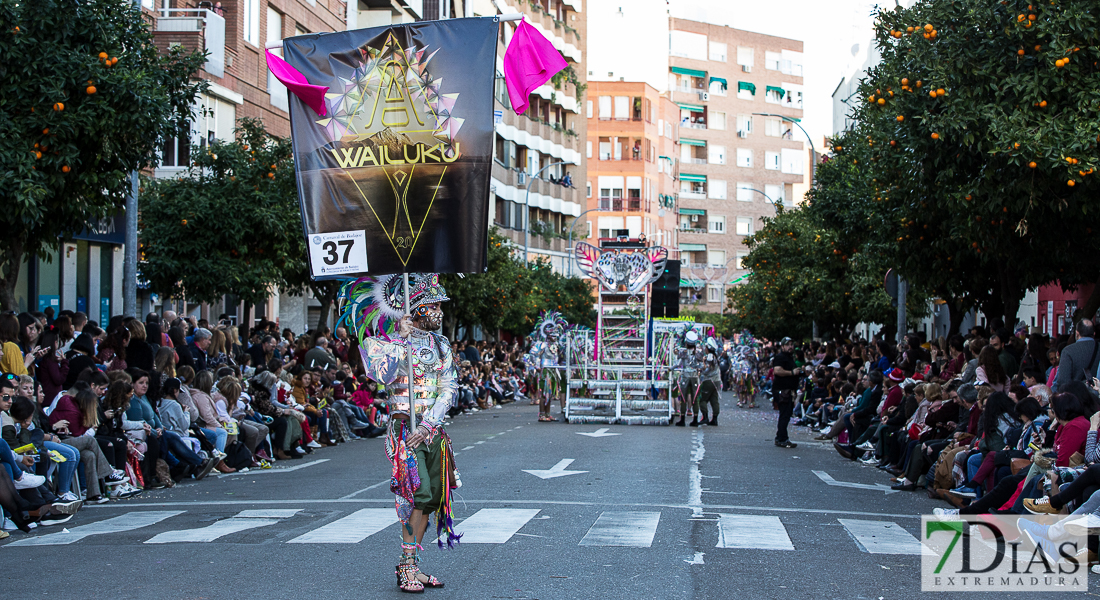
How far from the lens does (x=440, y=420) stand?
902 cm

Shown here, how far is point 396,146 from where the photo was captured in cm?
978

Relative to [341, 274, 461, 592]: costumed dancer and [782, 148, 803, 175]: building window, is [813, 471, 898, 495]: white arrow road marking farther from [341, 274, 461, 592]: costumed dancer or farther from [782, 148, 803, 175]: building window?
[782, 148, 803, 175]: building window

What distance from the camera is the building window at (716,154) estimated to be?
336 feet

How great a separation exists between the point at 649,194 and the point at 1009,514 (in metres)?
78.2

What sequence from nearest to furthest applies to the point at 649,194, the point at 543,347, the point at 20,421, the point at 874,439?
the point at 20,421 → the point at 874,439 → the point at 543,347 → the point at 649,194

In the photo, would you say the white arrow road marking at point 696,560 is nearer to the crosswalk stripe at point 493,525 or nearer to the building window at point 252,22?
the crosswalk stripe at point 493,525

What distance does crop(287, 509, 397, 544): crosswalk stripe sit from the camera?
35.1ft

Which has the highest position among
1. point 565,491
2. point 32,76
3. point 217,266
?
point 32,76

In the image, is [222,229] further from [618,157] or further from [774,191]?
[774,191]

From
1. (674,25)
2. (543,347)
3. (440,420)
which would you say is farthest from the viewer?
(674,25)

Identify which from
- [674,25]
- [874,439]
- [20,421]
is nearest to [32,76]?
[20,421]

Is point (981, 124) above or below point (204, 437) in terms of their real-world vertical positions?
above

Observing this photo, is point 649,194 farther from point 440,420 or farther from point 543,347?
point 440,420

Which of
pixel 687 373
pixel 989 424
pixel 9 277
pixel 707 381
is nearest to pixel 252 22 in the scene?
pixel 687 373
